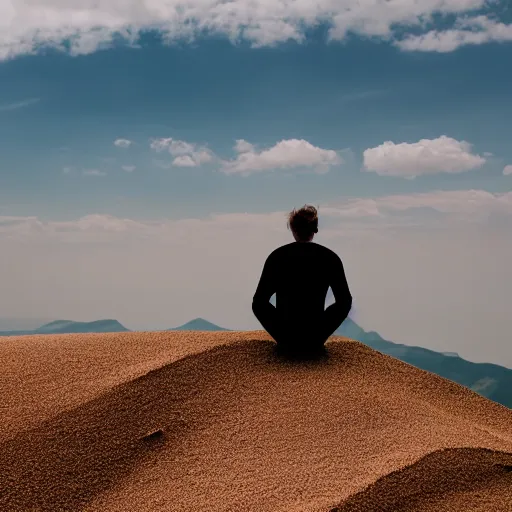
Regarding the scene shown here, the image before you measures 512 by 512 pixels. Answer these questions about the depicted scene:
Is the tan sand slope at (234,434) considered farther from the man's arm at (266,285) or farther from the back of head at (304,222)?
the back of head at (304,222)

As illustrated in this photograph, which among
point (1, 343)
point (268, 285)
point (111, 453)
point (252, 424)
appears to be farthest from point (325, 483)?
point (1, 343)

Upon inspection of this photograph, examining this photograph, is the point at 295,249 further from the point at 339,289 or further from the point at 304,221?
the point at 339,289

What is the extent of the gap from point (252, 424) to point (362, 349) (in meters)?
1.88

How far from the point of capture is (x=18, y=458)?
4191mm

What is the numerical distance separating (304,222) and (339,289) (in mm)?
686

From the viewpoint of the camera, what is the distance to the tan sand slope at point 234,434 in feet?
13.0

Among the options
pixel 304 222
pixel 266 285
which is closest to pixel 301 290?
pixel 266 285

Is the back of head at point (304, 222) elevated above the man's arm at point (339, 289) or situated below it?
above

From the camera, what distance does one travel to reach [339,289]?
5.67 meters

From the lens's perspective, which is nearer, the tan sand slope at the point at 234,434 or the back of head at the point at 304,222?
the tan sand slope at the point at 234,434

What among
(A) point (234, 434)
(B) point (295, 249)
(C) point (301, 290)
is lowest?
(A) point (234, 434)

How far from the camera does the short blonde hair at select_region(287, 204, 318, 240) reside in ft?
18.6

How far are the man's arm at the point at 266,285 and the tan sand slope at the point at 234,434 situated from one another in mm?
465

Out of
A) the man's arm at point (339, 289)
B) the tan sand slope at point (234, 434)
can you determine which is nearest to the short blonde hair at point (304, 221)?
the man's arm at point (339, 289)
